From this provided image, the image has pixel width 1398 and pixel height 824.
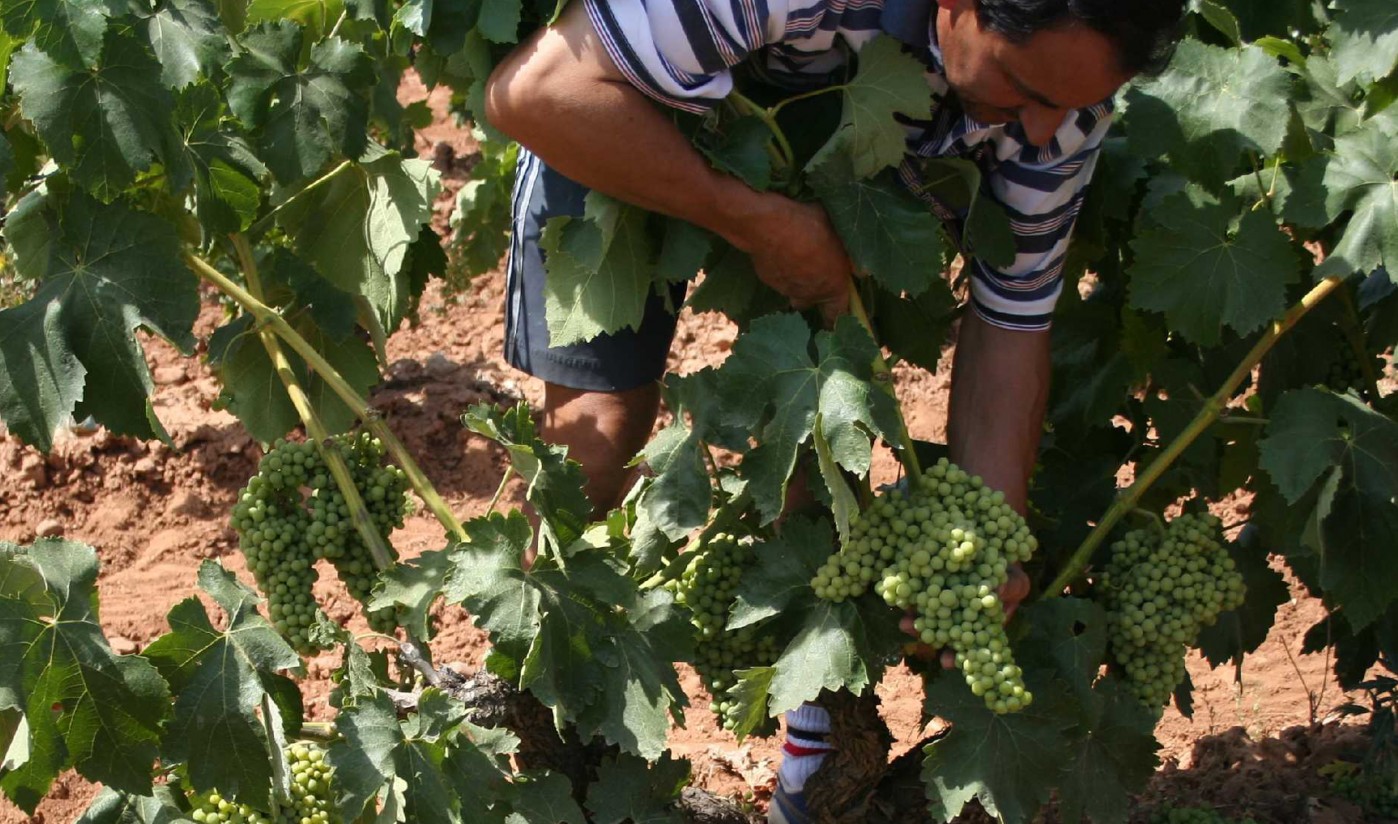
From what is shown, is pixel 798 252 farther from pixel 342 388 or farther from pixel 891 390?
pixel 342 388

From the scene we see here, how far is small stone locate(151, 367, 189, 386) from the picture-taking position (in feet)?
17.6

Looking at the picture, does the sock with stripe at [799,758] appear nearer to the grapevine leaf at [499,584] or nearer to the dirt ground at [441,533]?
the dirt ground at [441,533]

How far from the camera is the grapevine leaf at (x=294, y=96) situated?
2936mm

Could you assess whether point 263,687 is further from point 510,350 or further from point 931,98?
point 931,98

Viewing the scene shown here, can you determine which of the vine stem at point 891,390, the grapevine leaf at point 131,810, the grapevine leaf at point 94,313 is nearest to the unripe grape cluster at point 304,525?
the grapevine leaf at point 94,313

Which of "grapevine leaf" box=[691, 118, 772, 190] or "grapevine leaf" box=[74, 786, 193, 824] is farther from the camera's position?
"grapevine leaf" box=[74, 786, 193, 824]

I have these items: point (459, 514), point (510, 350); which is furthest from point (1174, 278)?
point (459, 514)

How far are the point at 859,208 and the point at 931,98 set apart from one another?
225 mm

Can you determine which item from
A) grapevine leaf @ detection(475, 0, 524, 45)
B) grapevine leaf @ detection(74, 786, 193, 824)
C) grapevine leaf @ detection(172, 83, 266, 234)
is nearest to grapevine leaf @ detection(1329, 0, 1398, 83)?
grapevine leaf @ detection(475, 0, 524, 45)

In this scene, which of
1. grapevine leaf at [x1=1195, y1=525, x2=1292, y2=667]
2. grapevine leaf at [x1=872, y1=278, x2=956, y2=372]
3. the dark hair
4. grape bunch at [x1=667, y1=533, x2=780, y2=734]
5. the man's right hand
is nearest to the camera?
the dark hair

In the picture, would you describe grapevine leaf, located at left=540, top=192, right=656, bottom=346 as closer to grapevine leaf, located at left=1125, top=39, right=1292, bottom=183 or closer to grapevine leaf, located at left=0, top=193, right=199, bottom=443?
grapevine leaf, located at left=0, top=193, right=199, bottom=443

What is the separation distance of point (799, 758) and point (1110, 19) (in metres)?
1.82

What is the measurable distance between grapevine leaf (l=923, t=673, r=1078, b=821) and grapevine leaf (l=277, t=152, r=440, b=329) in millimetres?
1414

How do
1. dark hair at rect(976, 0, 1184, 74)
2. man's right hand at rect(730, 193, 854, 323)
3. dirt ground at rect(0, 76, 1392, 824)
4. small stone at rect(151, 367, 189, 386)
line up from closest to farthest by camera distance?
dark hair at rect(976, 0, 1184, 74)
man's right hand at rect(730, 193, 854, 323)
dirt ground at rect(0, 76, 1392, 824)
small stone at rect(151, 367, 189, 386)
